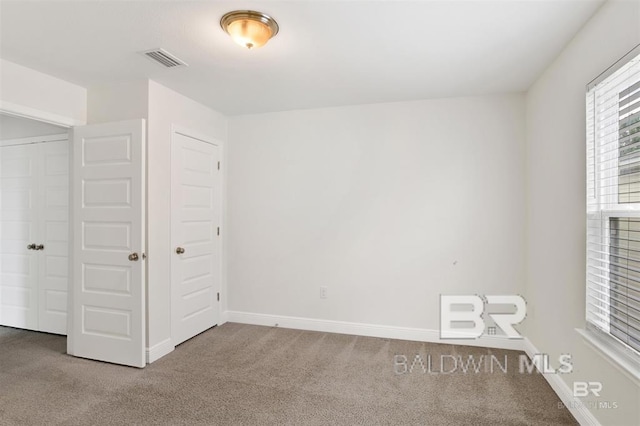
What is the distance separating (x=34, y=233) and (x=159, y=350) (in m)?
2.25

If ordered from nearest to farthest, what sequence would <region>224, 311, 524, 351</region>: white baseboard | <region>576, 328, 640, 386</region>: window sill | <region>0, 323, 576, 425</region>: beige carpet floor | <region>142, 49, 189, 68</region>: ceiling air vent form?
<region>576, 328, 640, 386</region>: window sill, <region>0, 323, 576, 425</region>: beige carpet floor, <region>142, 49, 189, 68</region>: ceiling air vent, <region>224, 311, 524, 351</region>: white baseboard

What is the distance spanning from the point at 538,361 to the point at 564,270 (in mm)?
929

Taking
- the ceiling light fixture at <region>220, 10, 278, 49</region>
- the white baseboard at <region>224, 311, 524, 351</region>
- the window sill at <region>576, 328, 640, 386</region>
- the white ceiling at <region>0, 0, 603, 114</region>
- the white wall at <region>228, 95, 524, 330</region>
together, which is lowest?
the white baseboard at <region>224, 311, 524, 351</region>

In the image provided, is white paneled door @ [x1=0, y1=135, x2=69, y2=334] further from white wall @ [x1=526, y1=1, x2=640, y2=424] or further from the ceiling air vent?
white wall @ [x1=526, y1=1, x2=640, y2=424]

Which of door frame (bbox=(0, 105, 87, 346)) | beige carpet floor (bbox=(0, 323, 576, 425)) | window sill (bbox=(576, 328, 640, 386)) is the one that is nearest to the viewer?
window sill (bbox=(576, 328, 640, 386))

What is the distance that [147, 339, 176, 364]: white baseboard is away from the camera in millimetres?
3068

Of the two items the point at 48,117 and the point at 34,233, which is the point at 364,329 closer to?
the point at 48,117

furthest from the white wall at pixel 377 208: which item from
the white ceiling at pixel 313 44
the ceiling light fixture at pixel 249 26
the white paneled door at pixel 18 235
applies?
the white paneled door at pixel 18 235

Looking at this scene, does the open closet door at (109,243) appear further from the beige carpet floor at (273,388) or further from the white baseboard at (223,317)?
the white baseboard at (223,317)

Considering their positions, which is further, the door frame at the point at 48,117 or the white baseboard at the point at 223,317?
the white baseboard at the point at 223,317

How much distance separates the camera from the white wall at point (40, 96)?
8.79 ft

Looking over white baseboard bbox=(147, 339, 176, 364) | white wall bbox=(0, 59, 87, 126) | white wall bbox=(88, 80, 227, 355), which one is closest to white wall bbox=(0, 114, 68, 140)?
white wall bbox=(0, 59, 87, 126)

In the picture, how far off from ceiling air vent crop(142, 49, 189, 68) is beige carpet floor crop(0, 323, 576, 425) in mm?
2514

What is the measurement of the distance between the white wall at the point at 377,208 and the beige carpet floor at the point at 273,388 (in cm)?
62
